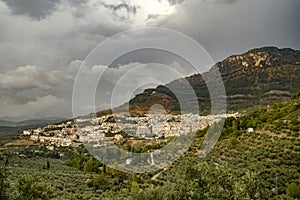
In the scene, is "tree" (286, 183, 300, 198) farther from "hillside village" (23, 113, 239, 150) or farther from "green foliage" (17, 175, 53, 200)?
"hillside village" (23, 113, 239, 150)

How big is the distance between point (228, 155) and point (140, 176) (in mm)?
12834

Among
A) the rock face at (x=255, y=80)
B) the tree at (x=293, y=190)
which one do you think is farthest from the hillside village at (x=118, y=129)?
the tree at (x=293, y=190)

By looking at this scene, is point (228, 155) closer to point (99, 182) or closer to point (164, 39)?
point (99, 182)

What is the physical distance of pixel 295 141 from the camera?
107 ft

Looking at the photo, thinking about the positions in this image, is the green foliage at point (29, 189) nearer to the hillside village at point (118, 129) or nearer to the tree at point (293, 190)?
the tree at point (293, 190)

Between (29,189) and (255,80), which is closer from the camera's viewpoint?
(29,189)

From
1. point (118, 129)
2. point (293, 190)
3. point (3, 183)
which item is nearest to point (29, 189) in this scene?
point (3, 183)

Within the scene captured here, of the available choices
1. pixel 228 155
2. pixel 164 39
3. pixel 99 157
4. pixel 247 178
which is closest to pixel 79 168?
pixel 99 157

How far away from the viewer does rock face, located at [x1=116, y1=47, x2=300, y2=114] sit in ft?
330

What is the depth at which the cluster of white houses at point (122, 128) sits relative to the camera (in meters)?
40.5

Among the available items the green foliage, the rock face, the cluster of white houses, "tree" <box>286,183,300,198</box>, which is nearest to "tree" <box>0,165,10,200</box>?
the green foliage

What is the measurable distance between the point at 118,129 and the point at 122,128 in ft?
21.7

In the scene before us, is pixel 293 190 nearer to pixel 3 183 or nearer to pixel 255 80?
pixel 3 183

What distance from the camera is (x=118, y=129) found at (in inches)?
1929
